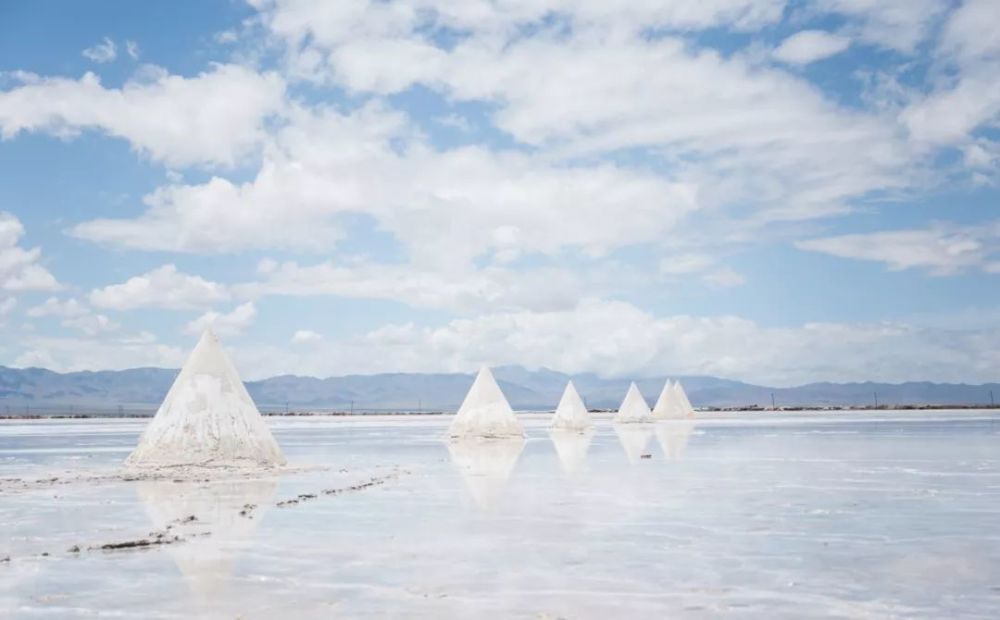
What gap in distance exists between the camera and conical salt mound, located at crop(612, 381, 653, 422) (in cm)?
6088

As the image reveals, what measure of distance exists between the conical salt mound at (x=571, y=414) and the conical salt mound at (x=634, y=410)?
42.4 feet

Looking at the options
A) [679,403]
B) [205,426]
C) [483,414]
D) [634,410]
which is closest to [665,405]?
[679,403]

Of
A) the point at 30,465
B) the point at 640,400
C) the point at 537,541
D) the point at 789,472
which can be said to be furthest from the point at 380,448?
the point at 640,400

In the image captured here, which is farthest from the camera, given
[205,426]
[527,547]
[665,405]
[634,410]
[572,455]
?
[665,405]

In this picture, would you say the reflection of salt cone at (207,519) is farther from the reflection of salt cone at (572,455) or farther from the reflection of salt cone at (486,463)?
the reflection of salt cone at (572,455)

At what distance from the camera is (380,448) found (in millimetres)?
32156

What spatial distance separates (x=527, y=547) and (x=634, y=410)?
173ft

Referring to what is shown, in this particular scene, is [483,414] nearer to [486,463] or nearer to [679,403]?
[486,463]

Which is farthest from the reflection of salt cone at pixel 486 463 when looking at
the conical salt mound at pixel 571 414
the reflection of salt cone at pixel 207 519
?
the conical salt mound at pixel 571 414

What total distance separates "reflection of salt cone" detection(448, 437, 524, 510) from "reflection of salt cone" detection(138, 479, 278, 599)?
3.30 metres

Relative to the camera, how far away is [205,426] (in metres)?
20.5

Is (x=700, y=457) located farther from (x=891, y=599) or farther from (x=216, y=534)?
(x=891, y=599)

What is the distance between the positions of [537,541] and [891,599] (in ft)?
12.7

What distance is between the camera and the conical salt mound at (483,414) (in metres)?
35.4
